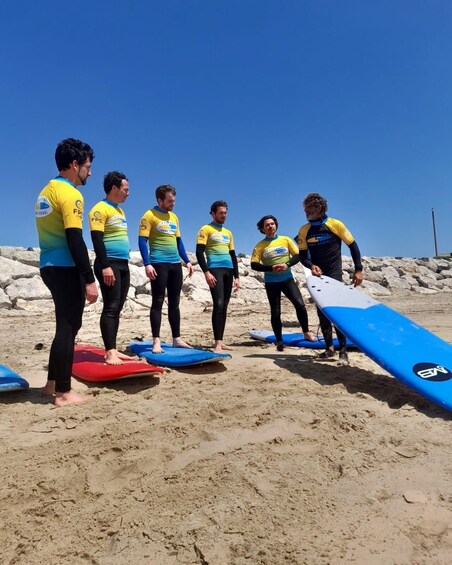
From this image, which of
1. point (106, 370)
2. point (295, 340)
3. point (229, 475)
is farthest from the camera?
point (295, 340)

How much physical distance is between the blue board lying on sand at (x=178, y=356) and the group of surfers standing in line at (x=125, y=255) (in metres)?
0.15

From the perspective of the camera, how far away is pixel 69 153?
9.15ft

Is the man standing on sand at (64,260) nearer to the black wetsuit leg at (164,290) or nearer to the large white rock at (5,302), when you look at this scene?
the black wetsuit leg at (164,290)

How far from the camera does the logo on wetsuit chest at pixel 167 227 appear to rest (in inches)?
170

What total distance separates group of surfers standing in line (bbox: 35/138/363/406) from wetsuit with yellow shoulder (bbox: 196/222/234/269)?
1cm

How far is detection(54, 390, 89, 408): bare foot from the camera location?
2695mm

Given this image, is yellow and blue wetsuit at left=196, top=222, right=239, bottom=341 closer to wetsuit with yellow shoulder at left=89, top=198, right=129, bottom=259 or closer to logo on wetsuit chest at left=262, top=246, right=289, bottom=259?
logo on wetsuit chest at left=262, top=246, right=289, bottom=259

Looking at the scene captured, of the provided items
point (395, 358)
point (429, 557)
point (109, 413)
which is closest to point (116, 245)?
point (109, 413)

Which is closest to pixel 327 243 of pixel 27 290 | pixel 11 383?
pixel 11 383

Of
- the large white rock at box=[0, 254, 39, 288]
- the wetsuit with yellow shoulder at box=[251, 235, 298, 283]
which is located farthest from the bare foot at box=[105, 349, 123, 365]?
the large white rock at box=[0, 254, 39, 288]

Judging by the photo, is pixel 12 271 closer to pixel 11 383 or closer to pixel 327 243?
pixel 11 383

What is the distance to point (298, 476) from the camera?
1793 millimetres

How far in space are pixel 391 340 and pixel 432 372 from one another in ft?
1.74

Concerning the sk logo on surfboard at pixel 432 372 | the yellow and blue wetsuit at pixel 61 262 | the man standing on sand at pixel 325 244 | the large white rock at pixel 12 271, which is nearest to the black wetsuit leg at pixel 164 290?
the man standing on sand at pixel 325 244
